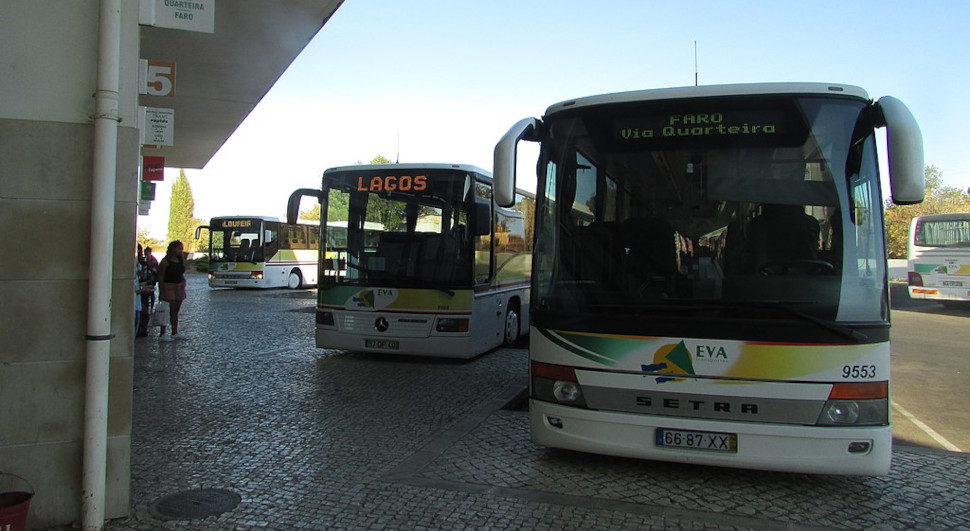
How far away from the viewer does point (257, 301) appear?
21.1m

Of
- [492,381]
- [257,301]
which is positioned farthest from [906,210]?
[492,381]

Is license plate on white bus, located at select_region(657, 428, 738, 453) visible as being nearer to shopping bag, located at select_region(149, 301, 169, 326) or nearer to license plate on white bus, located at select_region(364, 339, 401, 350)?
license plate on white bus, located at select_region(364, 339, 401, 350)

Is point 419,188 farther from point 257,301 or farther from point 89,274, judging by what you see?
point 257,301

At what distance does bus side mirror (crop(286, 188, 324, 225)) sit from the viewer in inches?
378

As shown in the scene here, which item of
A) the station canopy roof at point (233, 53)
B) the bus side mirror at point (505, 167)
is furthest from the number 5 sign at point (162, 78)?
the bus side mirror at point (505, 167)

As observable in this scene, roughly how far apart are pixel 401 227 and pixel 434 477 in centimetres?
523

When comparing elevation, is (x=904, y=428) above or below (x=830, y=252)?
below

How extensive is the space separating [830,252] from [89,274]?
4.67 meters

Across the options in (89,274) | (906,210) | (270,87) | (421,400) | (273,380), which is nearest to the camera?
(89,274)

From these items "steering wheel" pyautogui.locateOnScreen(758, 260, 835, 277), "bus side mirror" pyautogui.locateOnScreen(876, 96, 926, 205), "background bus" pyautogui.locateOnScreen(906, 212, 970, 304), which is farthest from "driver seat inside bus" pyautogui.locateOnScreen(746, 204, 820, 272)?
"background bus" pyautogui.locateOnScreen(906, 212, 970, 304)

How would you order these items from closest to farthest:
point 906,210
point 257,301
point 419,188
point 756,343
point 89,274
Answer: point 89,274 < point 756,343 < point 419,188 < point 257,301 < point 906,210

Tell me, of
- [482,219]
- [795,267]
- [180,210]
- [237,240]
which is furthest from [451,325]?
[180,210]

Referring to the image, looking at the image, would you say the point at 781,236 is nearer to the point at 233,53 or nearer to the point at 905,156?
the point at 905,156

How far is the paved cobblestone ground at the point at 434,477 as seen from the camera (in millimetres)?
4008
